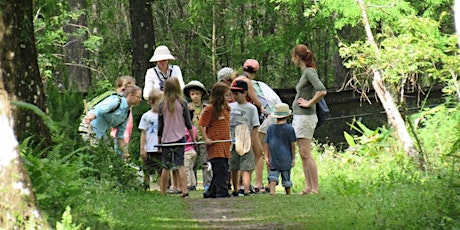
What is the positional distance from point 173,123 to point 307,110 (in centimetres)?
188

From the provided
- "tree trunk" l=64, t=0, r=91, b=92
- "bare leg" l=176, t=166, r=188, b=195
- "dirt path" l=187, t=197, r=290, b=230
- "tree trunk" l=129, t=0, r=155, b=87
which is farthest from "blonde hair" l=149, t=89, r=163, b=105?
"tree trunk" l=64, t=0, r=91, b=92

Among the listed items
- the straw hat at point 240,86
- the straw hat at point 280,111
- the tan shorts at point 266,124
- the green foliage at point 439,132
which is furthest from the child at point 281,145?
the green foliage at point 439,132

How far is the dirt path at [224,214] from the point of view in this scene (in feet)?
34.0

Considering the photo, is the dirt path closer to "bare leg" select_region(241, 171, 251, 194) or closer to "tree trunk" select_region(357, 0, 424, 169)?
"bare leg" select_region(241, 171, 251, 194)

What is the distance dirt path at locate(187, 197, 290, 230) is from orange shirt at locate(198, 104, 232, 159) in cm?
89

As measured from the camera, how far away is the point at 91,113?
1528 cm

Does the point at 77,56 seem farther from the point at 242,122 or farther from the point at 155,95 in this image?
the point at 242,122

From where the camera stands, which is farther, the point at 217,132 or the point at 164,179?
the point at 164,179

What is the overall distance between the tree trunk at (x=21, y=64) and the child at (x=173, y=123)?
9.81 feet

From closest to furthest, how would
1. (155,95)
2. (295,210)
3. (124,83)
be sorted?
(295,210) → (155,95) → (124,83)

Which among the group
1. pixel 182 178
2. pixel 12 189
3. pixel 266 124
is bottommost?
pixel 182 178

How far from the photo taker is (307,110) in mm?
14852

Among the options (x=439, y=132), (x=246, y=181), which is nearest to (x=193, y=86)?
(x=246, y=181)

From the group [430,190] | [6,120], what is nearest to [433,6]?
[430,190]
